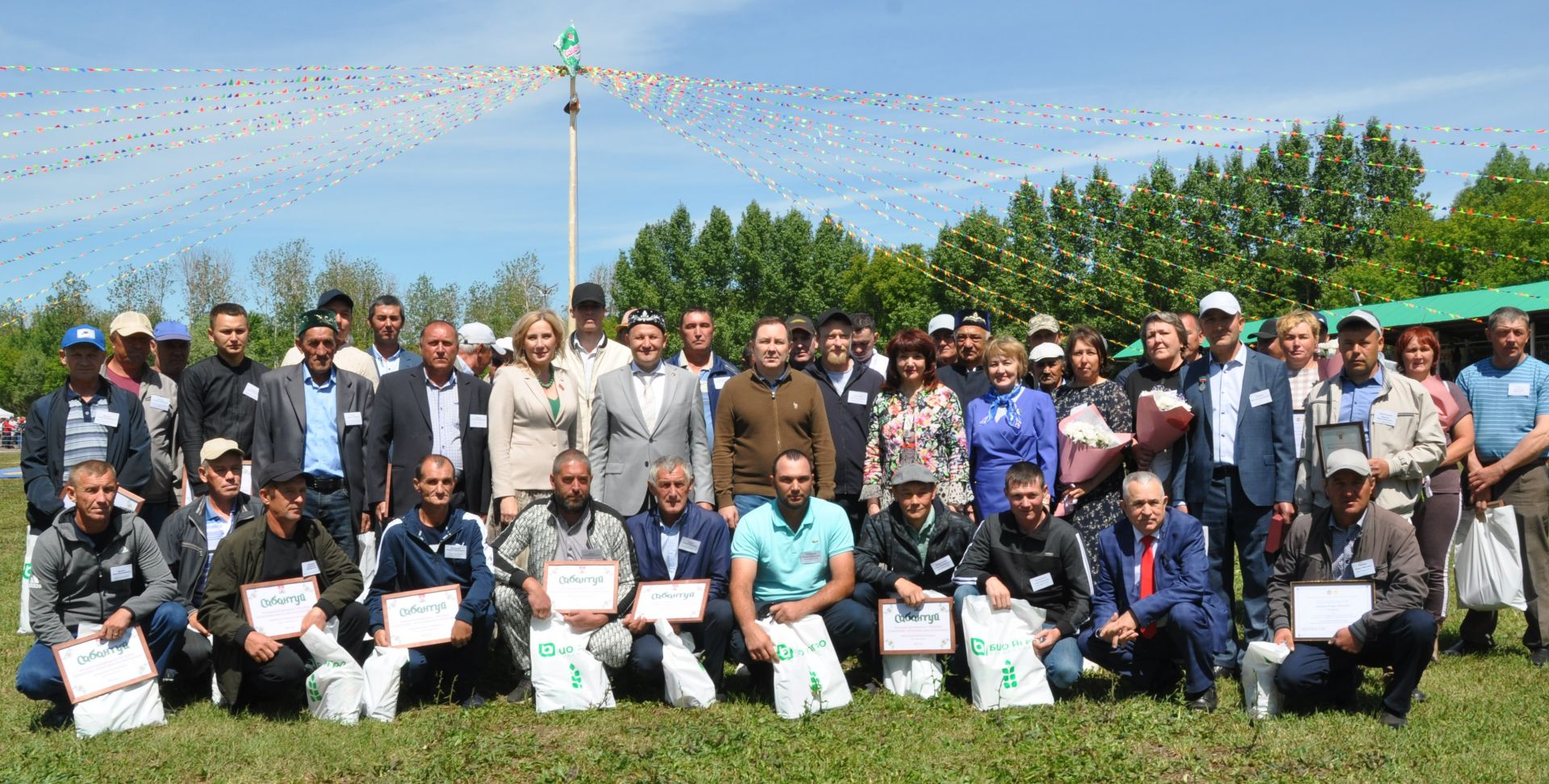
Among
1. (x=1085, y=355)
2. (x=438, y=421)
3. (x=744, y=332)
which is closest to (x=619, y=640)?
(x=438, y=421)

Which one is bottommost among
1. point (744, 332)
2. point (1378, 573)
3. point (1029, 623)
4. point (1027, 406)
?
point (744, 332)

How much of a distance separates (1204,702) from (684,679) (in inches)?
105

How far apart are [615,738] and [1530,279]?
3647 centimetres

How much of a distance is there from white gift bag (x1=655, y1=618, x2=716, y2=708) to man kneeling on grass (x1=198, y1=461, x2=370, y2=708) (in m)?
1.70

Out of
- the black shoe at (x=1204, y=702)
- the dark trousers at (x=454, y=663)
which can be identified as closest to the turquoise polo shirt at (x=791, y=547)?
the dark trousers at (x=454, y=663)

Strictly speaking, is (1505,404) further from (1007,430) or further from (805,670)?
(805,670)

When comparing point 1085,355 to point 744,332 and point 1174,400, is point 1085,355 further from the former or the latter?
point 744,332

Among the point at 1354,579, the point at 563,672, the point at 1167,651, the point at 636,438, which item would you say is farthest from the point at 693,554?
the point at 1354,579

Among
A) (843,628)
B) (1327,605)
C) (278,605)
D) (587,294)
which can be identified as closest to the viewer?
(1327,605)

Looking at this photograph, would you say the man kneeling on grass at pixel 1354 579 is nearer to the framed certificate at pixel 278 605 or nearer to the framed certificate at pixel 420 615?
the framed certificate at pixel 420 615

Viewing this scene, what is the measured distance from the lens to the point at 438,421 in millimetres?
6809

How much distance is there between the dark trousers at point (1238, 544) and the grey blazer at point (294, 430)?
5.12m

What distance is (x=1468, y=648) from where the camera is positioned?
22.3ft

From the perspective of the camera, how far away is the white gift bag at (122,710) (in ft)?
17.6
